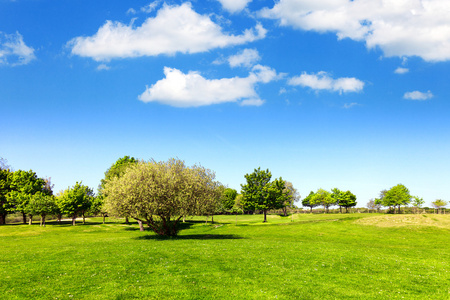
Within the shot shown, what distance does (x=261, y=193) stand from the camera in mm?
102125

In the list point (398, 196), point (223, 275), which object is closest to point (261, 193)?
point (398, 196)

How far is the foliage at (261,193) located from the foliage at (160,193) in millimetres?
53593

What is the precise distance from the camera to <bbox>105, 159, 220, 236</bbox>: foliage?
44.2 metres

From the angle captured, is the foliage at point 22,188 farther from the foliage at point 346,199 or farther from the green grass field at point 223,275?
the foliage at point 346,199

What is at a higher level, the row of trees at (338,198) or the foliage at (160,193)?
the foliage at (160,193)

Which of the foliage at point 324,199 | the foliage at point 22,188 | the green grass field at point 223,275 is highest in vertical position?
the foliage at point 22,188

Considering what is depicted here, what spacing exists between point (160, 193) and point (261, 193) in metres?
62.9

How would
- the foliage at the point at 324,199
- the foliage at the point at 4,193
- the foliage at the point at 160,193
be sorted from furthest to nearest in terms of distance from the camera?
the foliage at the point at 324,199 < the foliage at the point at 4,193 < the foliage at the point at 160,193

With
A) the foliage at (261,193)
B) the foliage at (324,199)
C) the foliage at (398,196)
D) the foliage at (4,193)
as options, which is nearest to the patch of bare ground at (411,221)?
the foliage at (261,193)

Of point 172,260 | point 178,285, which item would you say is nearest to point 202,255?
point 172,260

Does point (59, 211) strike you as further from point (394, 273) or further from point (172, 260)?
point (394, 273)

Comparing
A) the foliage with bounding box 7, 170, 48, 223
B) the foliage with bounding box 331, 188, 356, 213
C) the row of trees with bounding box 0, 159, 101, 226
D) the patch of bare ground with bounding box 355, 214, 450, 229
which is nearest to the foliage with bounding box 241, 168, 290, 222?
the patch of bare ground with bounding box 355, 214, 450, 229

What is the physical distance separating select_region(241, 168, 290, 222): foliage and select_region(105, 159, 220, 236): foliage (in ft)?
176

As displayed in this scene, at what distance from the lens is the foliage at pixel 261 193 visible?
10088 centimetres
